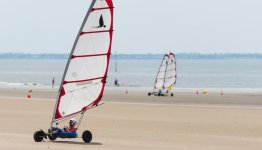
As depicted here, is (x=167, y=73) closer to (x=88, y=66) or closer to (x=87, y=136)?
(x=87, y=136)

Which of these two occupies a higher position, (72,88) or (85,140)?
(72,88)

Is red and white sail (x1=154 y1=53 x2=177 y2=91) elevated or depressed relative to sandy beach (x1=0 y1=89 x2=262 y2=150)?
elevated

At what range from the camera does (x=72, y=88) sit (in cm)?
2291

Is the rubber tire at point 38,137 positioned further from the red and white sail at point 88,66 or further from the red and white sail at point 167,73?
the red and white sail at point 167,73

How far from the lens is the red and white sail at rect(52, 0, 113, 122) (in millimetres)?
22578

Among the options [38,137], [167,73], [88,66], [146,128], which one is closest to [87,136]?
[38,137]

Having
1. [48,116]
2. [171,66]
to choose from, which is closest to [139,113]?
[48,116]

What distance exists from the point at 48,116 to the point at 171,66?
3462cm

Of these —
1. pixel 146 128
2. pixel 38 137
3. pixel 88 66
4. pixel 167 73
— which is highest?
pixel 167 73

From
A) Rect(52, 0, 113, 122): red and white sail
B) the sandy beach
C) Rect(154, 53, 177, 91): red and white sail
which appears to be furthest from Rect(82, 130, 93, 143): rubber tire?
Rect(154, 53, 177, 91): red and white sail

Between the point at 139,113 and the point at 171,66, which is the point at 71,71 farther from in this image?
the point at 171,66

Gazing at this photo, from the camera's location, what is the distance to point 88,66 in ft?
75.2

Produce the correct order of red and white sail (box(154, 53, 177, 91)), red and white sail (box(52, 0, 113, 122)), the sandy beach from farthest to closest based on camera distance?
red and white sail (box(154, 53, 177, 91)) → the sandy beach → red and white sail (box(52, 0, 113, 122))

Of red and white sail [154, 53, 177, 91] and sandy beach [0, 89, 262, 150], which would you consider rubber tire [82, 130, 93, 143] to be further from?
red and white sail [154, 53, 177, 91]
